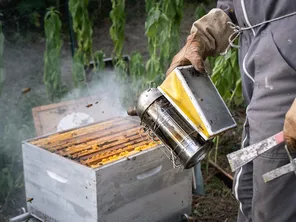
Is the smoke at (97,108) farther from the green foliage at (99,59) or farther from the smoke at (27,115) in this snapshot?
the green foliage at (99,59)

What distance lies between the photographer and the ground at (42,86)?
3586 mm

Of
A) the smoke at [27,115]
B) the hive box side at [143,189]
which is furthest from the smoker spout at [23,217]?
the hive box side at [143,189]

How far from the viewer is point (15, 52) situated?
670 centimetres

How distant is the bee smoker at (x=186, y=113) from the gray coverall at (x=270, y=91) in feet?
0.50

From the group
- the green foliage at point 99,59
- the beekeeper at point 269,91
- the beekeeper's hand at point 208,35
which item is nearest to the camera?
the beekeeper at point 269,91

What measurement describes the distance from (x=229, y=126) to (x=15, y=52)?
5171 mm

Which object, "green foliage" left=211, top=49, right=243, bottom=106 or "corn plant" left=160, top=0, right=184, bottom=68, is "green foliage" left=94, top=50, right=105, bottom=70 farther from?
"green foliage" left=211, top=49, right=243, bottom=106

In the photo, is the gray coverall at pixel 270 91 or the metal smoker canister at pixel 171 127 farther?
the metal smoker canister at pixel 171 127

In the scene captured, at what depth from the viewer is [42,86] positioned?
599 centimetres

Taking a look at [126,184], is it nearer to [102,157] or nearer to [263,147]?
[102,157]

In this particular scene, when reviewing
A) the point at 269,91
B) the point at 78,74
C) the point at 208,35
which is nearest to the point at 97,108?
the point at 78,74

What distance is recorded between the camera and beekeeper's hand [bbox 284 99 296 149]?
1710 mm

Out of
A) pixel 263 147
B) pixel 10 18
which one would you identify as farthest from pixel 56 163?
pixel 10 18

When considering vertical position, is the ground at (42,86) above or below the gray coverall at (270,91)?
below
